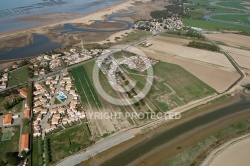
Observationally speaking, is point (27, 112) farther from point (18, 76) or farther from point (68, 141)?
point (18, 76)

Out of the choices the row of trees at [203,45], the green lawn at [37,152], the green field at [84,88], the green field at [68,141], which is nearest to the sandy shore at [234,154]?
the green field at [68,141]

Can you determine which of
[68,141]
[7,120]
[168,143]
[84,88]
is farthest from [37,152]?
[168,143]

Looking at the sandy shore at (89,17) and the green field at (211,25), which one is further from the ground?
the sandy shore at (89,17)

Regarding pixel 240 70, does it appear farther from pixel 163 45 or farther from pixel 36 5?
pixel 36 5

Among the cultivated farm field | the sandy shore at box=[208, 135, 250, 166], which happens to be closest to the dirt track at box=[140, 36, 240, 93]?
the cultivated farm field

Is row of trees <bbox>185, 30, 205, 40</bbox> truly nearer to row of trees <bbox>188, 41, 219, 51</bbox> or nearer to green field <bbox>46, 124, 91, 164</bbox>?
row of trees <bbox>188, 41, 219, 51</bbox>

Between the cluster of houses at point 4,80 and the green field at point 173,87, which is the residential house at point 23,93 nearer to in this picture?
the cluster of houses at point 4,80
